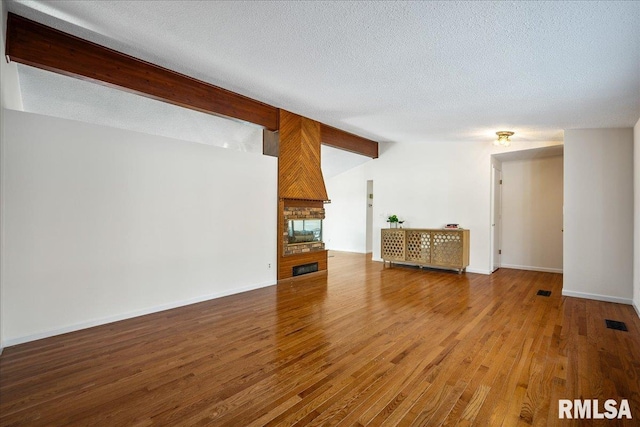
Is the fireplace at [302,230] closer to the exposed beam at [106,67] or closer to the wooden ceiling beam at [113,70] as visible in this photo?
the wooden ceiling beam at [113,70]

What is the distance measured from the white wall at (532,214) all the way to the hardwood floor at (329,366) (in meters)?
2.39

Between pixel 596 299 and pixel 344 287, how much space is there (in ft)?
11.6

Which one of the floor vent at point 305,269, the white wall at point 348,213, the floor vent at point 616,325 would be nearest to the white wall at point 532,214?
the floor vent at point 616,325

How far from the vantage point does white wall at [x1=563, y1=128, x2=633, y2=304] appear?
4328mm

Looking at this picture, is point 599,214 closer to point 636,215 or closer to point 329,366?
point 636,215

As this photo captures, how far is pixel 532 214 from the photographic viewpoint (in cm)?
654

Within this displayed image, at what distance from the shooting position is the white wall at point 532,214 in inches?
248

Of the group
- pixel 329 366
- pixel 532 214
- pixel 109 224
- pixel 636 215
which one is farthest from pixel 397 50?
pixel 532 214

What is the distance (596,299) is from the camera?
4.48 m

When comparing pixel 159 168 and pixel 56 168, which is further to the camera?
pixel 159 168

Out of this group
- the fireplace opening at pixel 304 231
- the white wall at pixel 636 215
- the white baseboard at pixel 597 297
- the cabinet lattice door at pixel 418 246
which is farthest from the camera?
the cabinet lattice door at pixel 418 246

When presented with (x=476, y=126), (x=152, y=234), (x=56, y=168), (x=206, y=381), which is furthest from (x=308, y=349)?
(x=476, y=126)

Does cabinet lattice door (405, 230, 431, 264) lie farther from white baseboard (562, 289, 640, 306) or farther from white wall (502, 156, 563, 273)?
white baseboard (562, 289, 640, 306)

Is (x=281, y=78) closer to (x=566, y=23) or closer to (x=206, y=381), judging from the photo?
(x=566, y=23)
